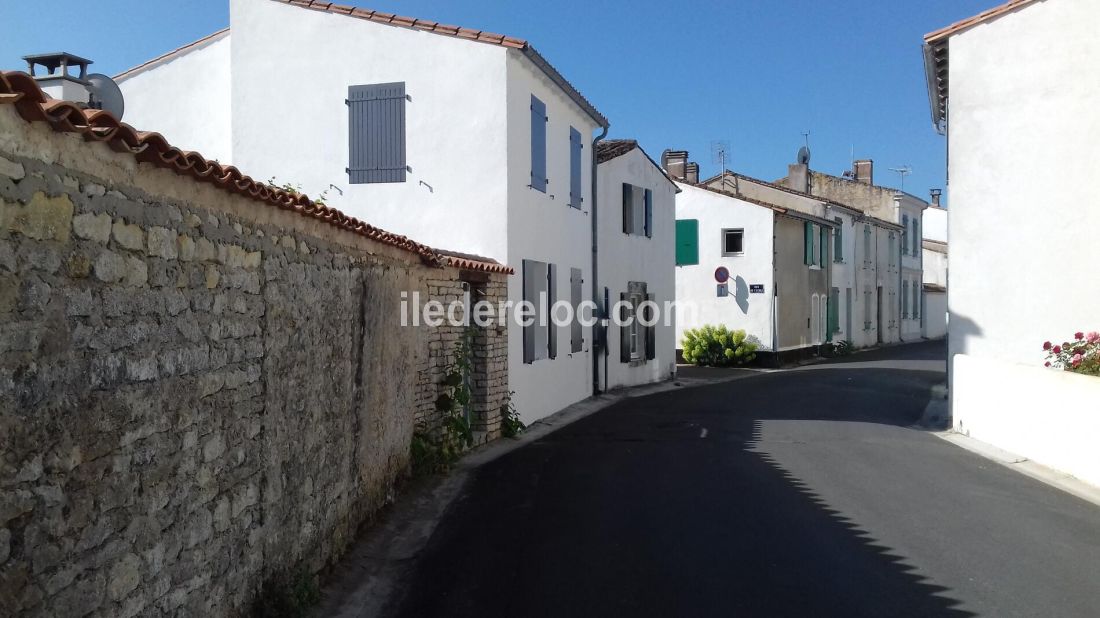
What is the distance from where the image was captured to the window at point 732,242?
2680cm

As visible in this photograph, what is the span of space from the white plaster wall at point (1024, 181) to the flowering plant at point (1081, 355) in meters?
1.92

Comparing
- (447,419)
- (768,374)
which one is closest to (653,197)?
(768,374)

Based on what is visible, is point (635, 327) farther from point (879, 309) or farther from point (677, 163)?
point (879, 309)

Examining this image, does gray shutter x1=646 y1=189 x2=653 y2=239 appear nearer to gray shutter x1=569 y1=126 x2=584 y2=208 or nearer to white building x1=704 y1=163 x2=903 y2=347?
gray shutter x1=569 y1=126 x2=584 y2=208

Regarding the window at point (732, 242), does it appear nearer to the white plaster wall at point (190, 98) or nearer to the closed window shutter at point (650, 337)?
the closed window shutter at point (650, 337)

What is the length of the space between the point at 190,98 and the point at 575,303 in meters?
7.32

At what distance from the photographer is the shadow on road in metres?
5.27

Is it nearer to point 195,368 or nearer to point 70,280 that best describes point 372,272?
point 195,368

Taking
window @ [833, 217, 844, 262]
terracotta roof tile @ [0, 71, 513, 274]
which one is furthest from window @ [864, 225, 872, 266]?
terracotta roof tile @ [0, 71, 513, 274]

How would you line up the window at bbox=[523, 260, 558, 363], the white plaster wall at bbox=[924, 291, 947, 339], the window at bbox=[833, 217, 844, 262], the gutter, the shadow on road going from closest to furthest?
the shadow on road, the window at bbox=[523, 260, 558, 363], the gutter, the window at bbox=[833, 217, 844, 262], the white plaster wall at bbox=[924, 291, 947, 339]

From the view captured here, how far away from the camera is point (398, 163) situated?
13.1 m

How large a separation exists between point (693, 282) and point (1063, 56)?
1518 cm

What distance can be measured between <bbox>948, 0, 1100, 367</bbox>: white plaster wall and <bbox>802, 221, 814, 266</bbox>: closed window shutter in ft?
50.4

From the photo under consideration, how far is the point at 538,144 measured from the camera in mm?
13891
